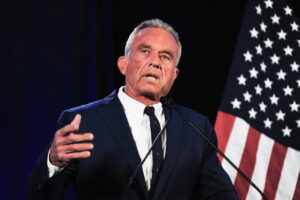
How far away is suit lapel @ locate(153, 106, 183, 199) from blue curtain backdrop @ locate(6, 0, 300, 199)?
747 millimetres

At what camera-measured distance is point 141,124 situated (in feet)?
4.70

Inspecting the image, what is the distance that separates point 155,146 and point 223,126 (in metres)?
0.97

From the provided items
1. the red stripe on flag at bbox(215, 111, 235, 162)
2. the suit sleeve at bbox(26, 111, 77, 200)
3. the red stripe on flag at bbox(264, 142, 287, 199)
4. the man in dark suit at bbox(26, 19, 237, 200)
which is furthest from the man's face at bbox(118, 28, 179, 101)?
the red stripe on flag at bbox(264, 142, 287, 199)

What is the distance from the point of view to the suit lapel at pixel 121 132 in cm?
125

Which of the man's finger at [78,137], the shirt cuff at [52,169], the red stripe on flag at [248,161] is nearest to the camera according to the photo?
the man's finger at [78,137]

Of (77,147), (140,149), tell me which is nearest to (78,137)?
(77,147)

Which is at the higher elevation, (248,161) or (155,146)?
(155,146)

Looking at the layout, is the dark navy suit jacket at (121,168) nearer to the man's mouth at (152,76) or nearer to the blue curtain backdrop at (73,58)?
the man's mouth at (152,76)

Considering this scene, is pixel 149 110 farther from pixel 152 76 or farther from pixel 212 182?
pixel 212 182

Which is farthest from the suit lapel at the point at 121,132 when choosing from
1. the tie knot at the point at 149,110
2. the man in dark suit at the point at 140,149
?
the tie knot at the point at 149,110

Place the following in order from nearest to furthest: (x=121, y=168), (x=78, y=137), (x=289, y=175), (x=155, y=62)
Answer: (x=78, y=137)
(x=121, y=168)
(x=155, y=62)
(x=289, y=175)

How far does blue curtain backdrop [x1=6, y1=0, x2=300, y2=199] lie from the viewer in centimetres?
173

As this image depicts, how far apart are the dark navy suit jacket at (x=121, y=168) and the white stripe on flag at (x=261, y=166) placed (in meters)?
0.79

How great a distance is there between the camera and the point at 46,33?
74.0 inches
